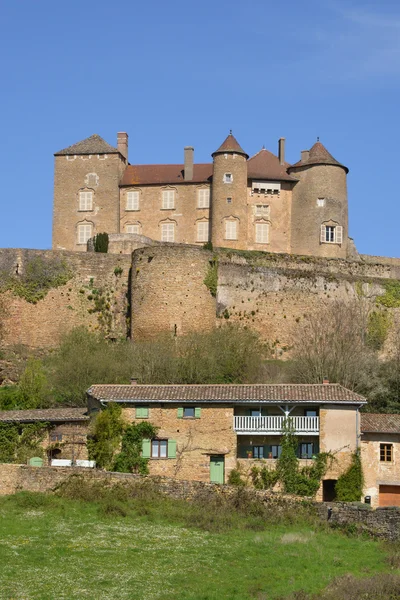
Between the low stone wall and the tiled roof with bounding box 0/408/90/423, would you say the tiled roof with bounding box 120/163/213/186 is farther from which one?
the low stone wall

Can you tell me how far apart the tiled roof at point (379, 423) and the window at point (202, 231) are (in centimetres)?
2669

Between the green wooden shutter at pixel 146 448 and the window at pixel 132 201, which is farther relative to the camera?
the window at pixel 132 201

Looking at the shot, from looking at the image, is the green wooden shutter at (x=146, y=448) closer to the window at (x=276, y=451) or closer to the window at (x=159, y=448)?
the window at (x=159, y=448)

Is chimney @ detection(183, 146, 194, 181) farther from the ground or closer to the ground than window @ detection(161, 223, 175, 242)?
farther from the ground

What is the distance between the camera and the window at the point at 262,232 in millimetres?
69188

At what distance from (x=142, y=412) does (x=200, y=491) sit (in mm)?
5932

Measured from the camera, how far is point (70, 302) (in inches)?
2413

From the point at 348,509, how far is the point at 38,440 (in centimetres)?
1310

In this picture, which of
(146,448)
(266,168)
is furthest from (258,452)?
(266,168)

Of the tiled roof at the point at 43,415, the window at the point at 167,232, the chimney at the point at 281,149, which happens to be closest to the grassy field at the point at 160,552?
the tiled roof at the point at 43,415

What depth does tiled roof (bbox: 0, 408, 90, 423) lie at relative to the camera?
42.9 metres

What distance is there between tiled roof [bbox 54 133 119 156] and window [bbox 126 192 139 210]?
8.47ft

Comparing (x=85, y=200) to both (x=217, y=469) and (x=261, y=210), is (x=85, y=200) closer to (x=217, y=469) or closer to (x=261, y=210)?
(x=261, y=210)

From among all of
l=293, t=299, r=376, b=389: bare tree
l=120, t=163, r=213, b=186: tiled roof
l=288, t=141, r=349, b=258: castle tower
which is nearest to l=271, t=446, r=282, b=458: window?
l=293, t=299, r=376, b=389: bare tree
